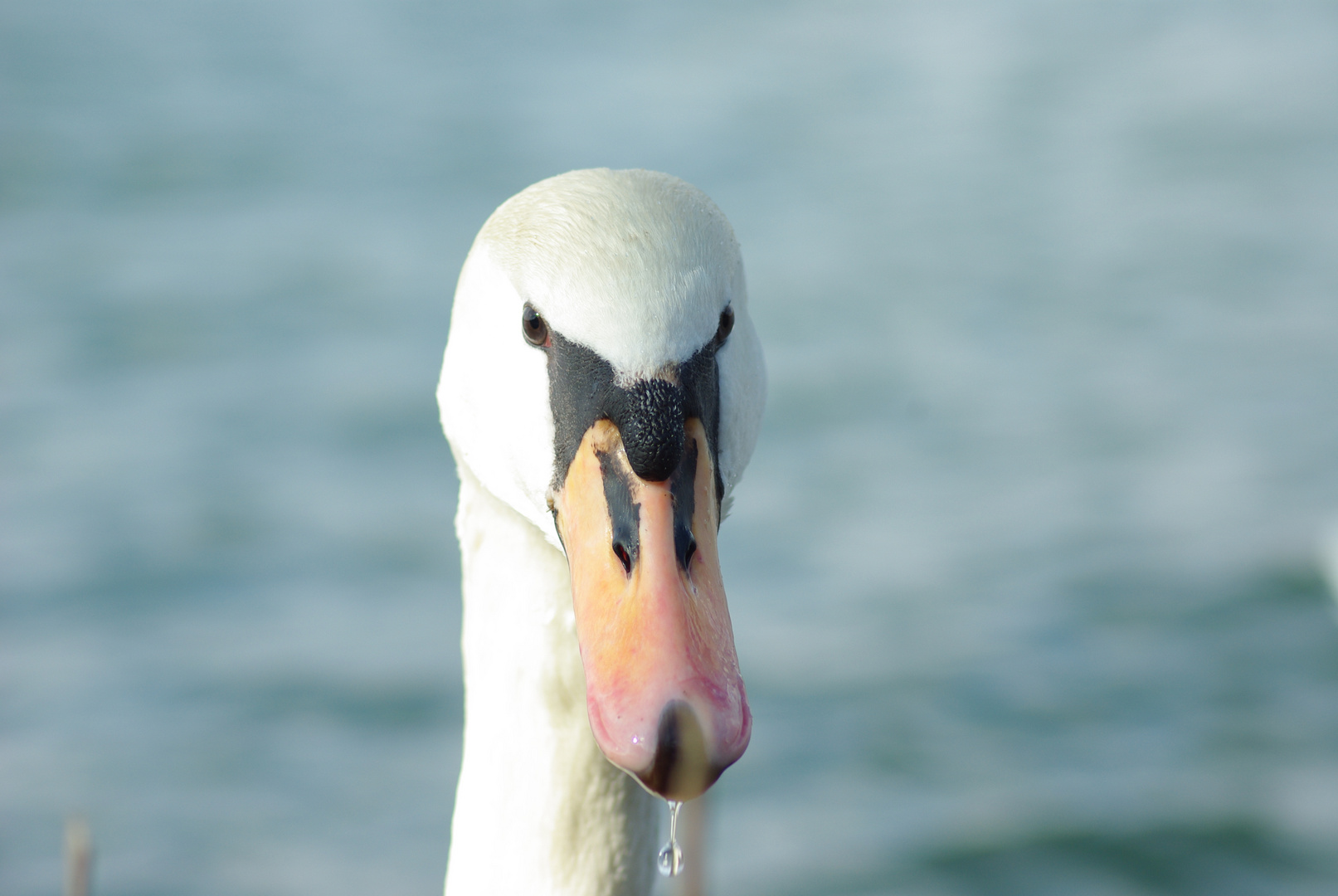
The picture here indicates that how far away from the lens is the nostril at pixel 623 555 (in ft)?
7.00

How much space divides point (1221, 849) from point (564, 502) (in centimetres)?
464

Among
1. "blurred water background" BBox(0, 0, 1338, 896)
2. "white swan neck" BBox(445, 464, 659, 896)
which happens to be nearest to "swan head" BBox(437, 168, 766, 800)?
"white swan neck" BBox(445, 464, 659, 896)

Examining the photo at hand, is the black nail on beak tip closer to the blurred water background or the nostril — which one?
the nostril

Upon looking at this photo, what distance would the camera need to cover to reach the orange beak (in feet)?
6.22

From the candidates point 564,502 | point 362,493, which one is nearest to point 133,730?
point 362,493

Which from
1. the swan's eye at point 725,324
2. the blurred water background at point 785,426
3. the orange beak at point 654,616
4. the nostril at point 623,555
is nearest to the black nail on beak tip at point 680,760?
the orange beak at point 654,616

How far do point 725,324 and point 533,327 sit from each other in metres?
0.29


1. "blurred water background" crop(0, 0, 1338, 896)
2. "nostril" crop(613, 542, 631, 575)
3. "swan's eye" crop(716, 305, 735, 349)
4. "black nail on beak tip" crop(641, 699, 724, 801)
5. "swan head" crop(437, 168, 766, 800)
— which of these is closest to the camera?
"black nail on beak tip" crop(641, 699, 724, 801)

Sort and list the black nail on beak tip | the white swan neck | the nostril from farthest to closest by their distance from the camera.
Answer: the white swan neck
the nostril
the black nail on beak tip

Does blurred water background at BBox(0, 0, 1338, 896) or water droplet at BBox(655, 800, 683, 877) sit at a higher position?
blurred water background at BBox(0, 0, 1338, 896)

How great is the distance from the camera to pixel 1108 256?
424 inches

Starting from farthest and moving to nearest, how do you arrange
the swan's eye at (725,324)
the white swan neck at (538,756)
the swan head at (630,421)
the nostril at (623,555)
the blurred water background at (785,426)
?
the blurred water background at (785,426)
the white swan neck at (538,756)
the swan's eye at (725,324)
the nostril at (623,555)
the swan head at (630,421)

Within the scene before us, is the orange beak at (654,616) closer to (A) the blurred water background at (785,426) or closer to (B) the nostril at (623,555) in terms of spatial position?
(B) the nostril at (623,555)

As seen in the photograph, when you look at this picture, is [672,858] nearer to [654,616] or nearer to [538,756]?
[538,756]
